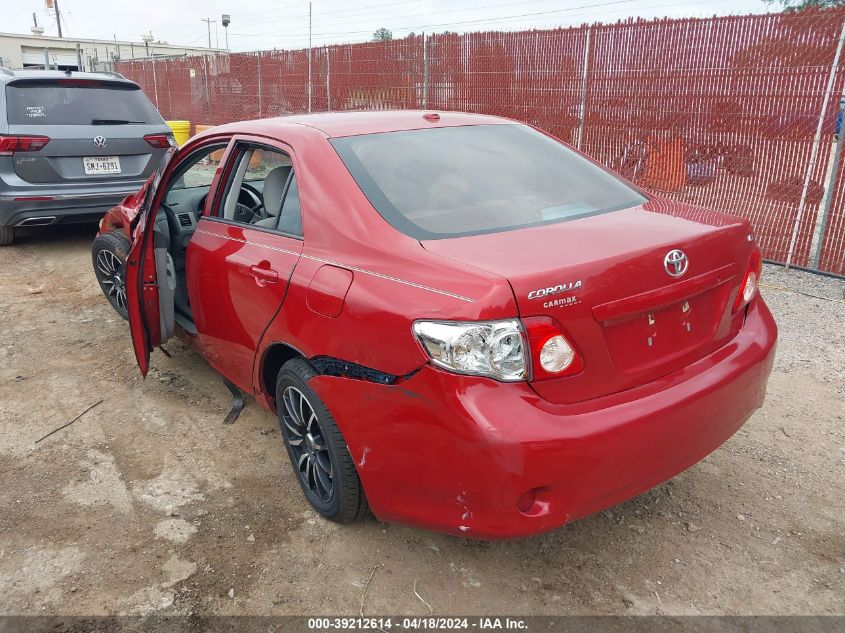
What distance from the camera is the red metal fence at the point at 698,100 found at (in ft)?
19.7

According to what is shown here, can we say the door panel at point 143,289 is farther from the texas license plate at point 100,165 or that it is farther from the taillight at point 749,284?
the texas license plate at point 100,165

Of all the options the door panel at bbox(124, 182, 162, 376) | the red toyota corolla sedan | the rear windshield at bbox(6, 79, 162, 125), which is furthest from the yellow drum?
the red toyota corolla sedan

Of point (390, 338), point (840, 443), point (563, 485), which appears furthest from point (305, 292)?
point (840, 443)

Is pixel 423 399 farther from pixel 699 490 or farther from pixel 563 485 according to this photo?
pixel 699 490

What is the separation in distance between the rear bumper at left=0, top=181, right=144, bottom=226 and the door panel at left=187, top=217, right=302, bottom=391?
365cm

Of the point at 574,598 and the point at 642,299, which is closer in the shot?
the point at 642,299

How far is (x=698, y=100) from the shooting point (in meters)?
6.74

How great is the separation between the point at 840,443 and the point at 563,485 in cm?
213

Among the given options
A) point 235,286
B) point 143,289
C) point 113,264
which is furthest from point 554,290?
point 113,264

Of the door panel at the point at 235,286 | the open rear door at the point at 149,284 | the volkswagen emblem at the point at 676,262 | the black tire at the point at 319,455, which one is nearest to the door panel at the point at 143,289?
the open rear door at the point at 149,284

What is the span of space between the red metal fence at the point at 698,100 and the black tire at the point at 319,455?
534 centimetres

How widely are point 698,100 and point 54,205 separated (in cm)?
637

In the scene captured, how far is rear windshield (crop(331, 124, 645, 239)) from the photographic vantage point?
2527 millimetres

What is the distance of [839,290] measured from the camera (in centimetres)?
574
